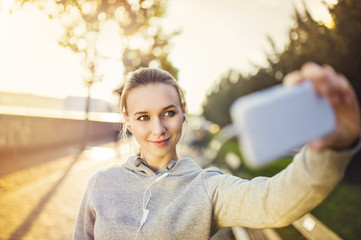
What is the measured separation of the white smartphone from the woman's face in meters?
1.13

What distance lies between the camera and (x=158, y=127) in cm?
176

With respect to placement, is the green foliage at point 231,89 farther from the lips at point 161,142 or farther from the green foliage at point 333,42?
the lips at point 161,142

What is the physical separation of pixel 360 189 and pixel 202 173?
8.89 m

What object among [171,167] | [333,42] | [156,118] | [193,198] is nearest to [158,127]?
[156,118]

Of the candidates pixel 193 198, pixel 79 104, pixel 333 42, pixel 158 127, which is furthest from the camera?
pixel 79 104

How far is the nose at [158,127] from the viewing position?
176cm

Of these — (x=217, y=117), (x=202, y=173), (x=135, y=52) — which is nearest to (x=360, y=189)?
(x=202, y=173)

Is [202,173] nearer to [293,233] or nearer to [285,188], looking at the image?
[285,188]

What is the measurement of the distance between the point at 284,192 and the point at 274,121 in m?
0.54

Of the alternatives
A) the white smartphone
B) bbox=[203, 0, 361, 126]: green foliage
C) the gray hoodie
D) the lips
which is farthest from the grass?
the white smartphone

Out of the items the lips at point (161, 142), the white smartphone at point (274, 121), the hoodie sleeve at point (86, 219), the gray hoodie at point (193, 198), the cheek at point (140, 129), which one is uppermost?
the white smartphone at point (274, 121)

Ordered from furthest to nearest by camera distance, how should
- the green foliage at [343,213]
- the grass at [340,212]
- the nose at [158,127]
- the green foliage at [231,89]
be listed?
the green foliage at [231,89], the green foliage at [343,213], the grass at [340,212], the nose at [158,127]

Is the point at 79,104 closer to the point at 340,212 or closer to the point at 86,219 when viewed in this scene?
the point at 340,212

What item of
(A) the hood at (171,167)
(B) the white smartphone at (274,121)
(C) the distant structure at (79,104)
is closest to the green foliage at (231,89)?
(A) the hood at (171,167)
